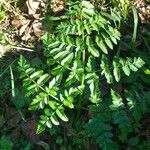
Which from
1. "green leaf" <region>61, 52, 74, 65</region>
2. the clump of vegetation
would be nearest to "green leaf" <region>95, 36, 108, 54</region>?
the clump of vegetation

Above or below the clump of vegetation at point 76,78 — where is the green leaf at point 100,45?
above

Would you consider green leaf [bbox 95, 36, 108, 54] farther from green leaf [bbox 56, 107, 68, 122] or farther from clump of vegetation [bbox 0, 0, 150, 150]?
green leaf [bbox 56, 107, 68, 122]

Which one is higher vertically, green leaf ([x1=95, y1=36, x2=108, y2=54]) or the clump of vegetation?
green leaf ([x1=95, y1=36, x2=108, y2=54])

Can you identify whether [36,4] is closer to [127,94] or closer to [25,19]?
[25,19]

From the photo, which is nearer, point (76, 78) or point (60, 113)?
point (60, 113)

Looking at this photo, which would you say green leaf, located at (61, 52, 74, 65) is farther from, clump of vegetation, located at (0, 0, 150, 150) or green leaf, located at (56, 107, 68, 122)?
green leaf, located at (56, 107, 68, 122)

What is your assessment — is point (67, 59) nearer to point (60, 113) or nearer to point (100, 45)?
point (100, 45)

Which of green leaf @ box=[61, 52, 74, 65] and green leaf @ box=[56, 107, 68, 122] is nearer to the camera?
green leaf @ box=[56, 107, 68, 122]

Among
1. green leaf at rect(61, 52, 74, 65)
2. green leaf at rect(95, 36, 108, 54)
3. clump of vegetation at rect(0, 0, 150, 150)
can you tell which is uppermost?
green leaf at rect(95, 36, 108, 54)

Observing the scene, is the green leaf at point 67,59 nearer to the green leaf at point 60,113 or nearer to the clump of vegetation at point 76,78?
the clump of vegetation at point 76,78

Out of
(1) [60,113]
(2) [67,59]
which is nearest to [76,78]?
(2) [67,59]

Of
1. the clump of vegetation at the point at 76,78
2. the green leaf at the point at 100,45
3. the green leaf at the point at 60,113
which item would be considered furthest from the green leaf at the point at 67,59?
the green leaf at the point at 60,113

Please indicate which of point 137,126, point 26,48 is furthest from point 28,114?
point 137,126

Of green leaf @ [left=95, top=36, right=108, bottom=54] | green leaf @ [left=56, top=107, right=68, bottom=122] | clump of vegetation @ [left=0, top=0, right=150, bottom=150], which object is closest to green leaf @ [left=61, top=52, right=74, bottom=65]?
clump of vegetation @ [left=0, top=0, right=150, bottom=150]
